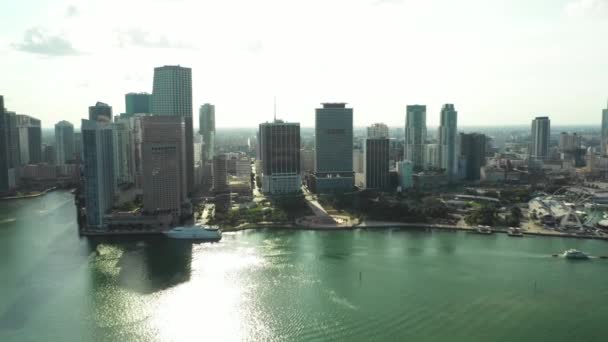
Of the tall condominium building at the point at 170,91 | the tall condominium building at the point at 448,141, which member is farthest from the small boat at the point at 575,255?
the tall condominium building at the point at 170,91

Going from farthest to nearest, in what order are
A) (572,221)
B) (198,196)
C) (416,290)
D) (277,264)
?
(198,196), (572,221), (277,264), (416,290)

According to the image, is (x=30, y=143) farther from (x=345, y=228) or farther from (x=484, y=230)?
(x=484, y=230)

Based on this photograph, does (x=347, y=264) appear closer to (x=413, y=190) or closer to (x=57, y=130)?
(x=413, y=190)

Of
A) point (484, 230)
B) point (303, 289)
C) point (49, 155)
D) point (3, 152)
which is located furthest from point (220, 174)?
point (49, 155)

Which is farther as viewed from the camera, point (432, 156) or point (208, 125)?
point (208, 125)

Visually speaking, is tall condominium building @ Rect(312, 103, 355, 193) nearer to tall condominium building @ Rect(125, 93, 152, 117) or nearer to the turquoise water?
the turquoise water

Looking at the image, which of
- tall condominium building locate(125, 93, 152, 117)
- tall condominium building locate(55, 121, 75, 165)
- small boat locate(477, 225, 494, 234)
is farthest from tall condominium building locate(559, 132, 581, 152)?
tall condominium building locate(55, 121, 75, 165)

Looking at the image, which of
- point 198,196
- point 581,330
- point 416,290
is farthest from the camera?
point 198,196

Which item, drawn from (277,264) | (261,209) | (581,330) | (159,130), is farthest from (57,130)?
(581,330)
